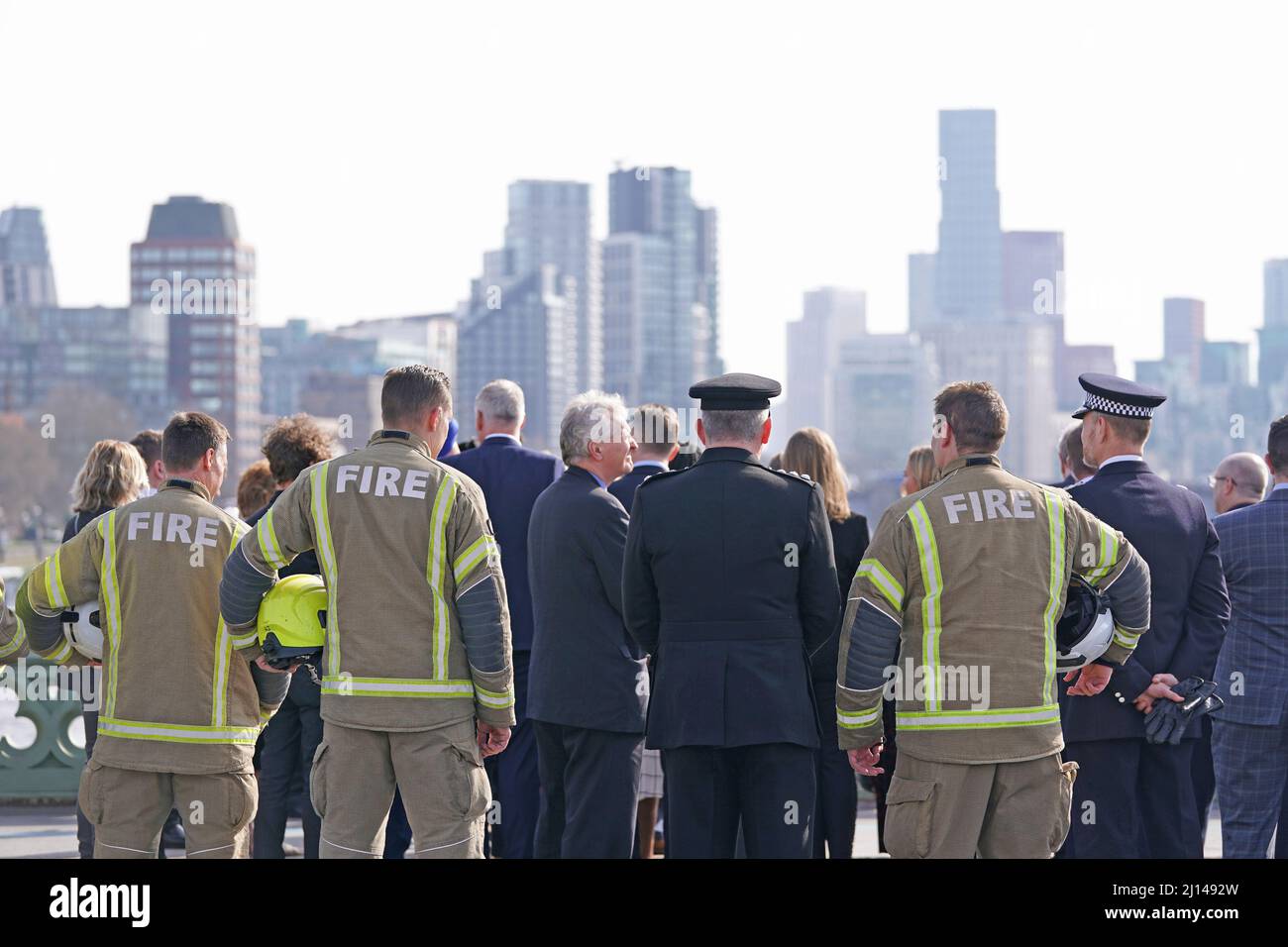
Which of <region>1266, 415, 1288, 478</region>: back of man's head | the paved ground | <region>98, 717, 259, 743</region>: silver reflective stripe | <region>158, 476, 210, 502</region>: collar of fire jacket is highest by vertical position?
<region>1266, 415, 1288, 478</region>: back of man's head

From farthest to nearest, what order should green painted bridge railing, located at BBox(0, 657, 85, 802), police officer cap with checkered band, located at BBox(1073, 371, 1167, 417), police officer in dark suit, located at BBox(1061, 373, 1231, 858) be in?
green painted bridge railing, located at BBox(0, 657, 85, 802) → police officer cap with checkered band, located at BBox(1073, 371, 1167, 417) → police officer in dark suit, located at BBox(1061, 373, 1231, 858)

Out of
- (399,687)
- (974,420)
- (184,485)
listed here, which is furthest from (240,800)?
(974,420)

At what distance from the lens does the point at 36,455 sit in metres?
116

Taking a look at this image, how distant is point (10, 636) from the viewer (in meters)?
6.11

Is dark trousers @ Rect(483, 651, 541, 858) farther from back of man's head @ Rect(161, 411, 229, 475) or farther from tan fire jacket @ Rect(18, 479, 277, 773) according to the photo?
back of man's head @ Rect(161, 411, 229, 475)

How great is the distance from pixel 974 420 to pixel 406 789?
2.24 m

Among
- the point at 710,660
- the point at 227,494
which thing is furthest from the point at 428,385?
the point at 227,494

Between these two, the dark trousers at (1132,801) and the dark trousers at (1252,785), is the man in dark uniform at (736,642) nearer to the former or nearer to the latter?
the dark trousers at (1132,801)

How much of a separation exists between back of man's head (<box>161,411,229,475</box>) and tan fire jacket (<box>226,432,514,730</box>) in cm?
55

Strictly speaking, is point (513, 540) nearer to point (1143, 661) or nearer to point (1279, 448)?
point (1143, 661)

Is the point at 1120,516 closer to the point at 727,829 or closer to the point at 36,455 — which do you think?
the point at 727,829

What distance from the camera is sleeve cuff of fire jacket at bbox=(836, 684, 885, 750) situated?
18.2 feet

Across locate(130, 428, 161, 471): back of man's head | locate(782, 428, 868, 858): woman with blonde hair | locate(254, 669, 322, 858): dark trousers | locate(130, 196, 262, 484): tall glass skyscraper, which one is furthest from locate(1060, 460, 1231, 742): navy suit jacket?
locate(130, 196, 262, 484): tall glass skyscraper
